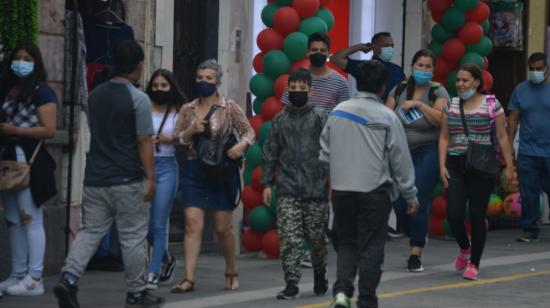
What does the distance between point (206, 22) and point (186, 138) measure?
12.8 feet

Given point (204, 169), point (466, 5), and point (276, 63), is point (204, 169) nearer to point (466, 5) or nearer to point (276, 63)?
point (276, 63)

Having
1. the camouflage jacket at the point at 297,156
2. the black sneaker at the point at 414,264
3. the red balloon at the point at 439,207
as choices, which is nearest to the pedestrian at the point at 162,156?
the camouflage jacket at the point at 297,156

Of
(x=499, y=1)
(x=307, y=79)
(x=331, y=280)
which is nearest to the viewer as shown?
(x=307, y=79)

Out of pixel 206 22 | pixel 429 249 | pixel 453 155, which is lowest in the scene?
pixel 429 249

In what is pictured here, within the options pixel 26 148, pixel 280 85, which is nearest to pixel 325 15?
pixel 280 85

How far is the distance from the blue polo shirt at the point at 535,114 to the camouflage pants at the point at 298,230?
18.8ft

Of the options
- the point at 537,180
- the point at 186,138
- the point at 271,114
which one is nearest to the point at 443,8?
the point at 537,180

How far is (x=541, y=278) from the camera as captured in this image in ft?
44.2

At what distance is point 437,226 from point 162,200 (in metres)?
5.59

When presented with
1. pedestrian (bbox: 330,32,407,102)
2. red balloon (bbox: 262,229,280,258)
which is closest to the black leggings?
pedestrian (bbox: 330,32,407,102)

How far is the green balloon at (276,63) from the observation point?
47.6 ft

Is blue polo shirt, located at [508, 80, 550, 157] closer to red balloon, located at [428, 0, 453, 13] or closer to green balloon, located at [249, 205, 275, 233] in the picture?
red balloon, located at [428, 0, 453, 13]

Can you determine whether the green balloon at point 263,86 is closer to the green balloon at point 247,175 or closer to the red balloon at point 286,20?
the red balloon at point 286,20

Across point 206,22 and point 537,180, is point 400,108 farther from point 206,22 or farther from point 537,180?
point 537,180
